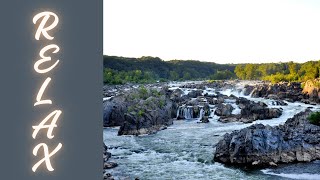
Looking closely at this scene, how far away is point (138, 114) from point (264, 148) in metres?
11.5

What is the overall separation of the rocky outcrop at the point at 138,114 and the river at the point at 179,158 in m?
0.98

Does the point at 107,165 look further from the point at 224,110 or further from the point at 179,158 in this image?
the point at 224,110

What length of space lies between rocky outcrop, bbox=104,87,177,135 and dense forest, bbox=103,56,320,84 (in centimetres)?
3543

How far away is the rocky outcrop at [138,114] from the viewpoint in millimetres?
28938

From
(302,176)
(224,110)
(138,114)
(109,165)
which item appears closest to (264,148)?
(302,176)

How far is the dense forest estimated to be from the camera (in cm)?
7762

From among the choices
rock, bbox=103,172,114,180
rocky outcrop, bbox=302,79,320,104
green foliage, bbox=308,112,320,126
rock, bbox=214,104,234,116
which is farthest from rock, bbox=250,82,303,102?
rock, bbox=103,172,114,180

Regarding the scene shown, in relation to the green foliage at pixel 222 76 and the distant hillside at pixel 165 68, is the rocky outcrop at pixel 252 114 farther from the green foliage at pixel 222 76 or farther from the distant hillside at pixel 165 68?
the green foliage at pixel 222 76

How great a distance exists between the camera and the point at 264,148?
20547 millimetres

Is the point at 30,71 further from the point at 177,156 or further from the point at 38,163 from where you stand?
the point at 177,156

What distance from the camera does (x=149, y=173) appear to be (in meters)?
18.4

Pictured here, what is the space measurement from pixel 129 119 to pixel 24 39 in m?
24.8

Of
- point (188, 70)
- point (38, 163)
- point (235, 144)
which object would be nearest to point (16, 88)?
point (38, 163)

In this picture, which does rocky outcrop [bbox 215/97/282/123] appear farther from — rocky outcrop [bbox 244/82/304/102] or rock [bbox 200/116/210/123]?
rocky outcrop [bbox 244/82/304/102]
